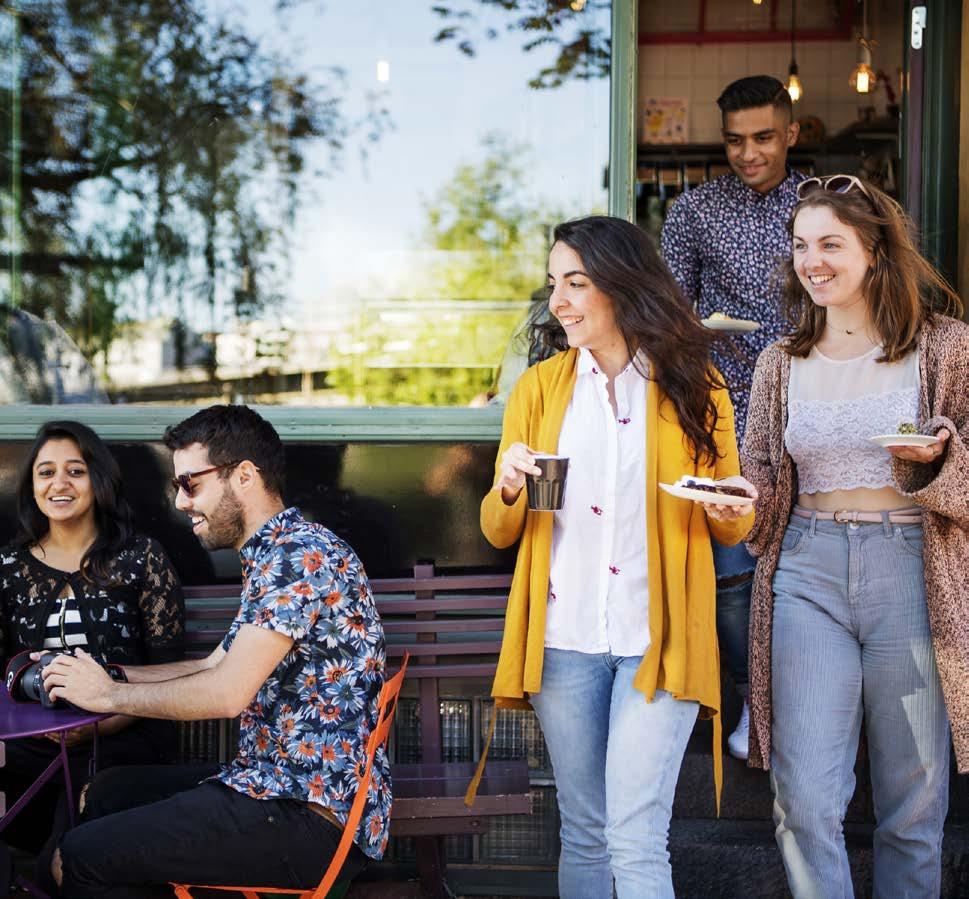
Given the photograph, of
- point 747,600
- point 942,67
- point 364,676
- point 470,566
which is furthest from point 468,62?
point 364,676

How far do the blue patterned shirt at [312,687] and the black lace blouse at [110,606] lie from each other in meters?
0.81

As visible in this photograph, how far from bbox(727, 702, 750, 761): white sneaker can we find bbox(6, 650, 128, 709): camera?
188 centimetres

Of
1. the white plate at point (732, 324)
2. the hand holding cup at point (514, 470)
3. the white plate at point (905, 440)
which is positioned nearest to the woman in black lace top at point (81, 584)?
the hand holding cup at point (514, 470)

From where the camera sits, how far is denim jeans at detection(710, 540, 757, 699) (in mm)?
3697

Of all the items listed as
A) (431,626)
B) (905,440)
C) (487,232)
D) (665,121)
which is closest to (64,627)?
(431,626)

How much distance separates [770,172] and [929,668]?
2.10 m

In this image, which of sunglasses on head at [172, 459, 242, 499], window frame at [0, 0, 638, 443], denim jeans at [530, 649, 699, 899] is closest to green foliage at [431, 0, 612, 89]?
window frame at [0, 0, 638, 443]

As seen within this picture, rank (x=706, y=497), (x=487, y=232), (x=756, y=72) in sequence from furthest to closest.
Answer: (x=487, y=232) < (x=756, y=72) < (x=706, y=497)

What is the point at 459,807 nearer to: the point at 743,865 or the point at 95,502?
the point at 743,865

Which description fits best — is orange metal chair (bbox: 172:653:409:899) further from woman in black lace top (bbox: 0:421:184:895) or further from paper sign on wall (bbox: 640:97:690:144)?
paper sign on wall (bbox: 640:97:690:144)

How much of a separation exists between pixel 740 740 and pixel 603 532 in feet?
4.54

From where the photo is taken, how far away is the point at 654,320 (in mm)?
2988

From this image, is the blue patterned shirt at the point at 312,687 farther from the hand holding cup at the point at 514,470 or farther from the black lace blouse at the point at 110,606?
the black lace blouse at the point at 110,606

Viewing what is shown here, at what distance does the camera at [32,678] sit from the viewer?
10.2 feet
